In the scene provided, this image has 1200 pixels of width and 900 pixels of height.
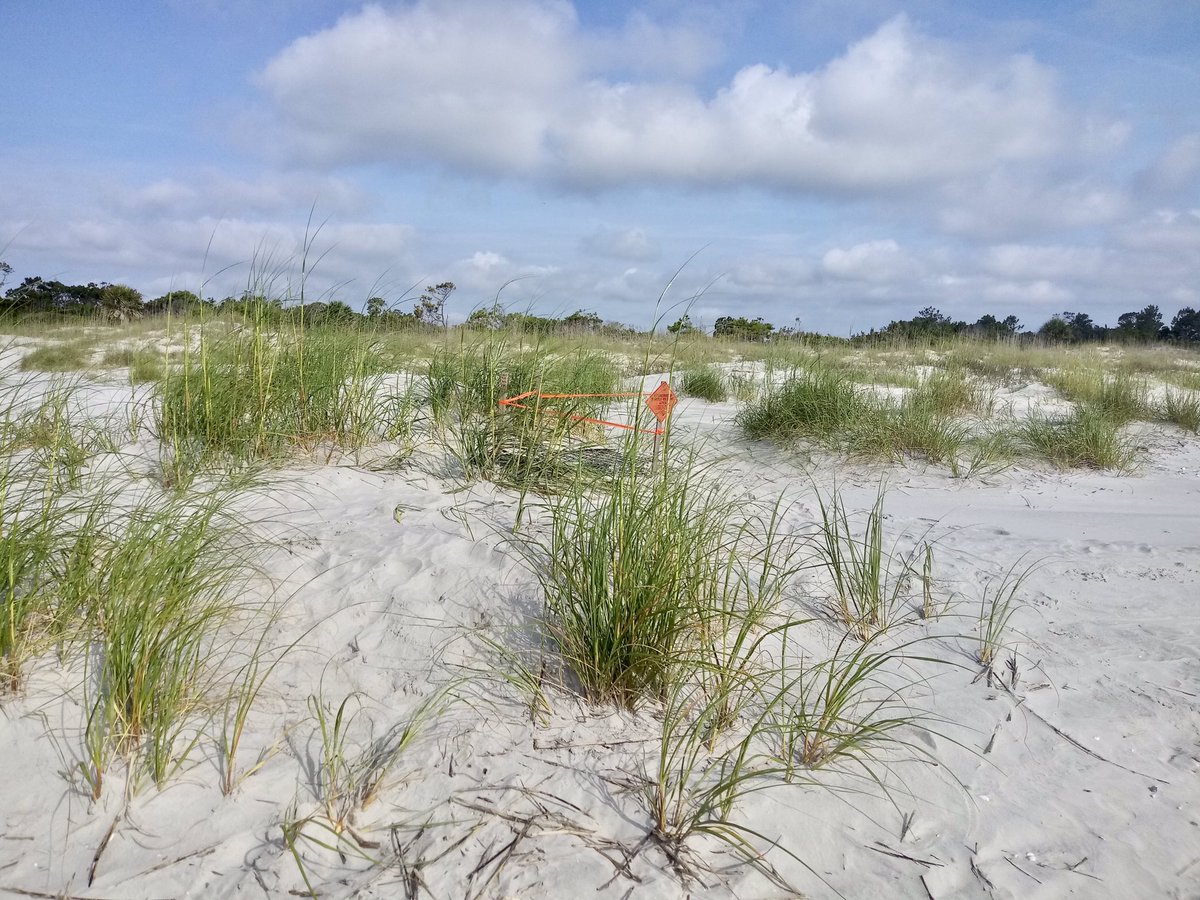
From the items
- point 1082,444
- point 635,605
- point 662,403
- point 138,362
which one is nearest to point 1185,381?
point 1082,444

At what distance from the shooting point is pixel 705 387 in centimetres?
830

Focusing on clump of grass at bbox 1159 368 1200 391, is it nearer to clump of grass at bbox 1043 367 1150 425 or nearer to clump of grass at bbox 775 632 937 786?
clump of grass at bbox 1043 367 1150 425

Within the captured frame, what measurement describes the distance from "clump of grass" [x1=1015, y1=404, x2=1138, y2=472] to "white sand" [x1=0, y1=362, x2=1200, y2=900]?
283cm

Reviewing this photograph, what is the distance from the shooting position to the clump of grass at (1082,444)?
19.2 ft

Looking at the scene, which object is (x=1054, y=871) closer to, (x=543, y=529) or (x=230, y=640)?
(x=543, y=529)

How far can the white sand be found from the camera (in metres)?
1.81

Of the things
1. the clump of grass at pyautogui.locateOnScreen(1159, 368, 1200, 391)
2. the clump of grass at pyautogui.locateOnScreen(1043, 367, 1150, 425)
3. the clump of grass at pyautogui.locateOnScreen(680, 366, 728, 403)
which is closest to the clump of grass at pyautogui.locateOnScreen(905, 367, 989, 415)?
the clump of grass at pyautogui.locateOnScreen(1043, 367, 1150, 425)

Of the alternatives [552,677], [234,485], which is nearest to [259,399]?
[234,485]

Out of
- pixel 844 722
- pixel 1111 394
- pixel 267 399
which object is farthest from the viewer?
pixel 1111 394

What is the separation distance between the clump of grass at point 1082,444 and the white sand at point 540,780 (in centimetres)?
283

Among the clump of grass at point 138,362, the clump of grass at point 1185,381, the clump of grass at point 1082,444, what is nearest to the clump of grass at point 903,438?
the clump of grass at point 1082,444

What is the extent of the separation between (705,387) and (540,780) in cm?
657

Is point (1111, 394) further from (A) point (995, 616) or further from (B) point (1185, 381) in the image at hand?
(A) point (995, 616)

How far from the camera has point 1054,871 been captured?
6.19 ft
